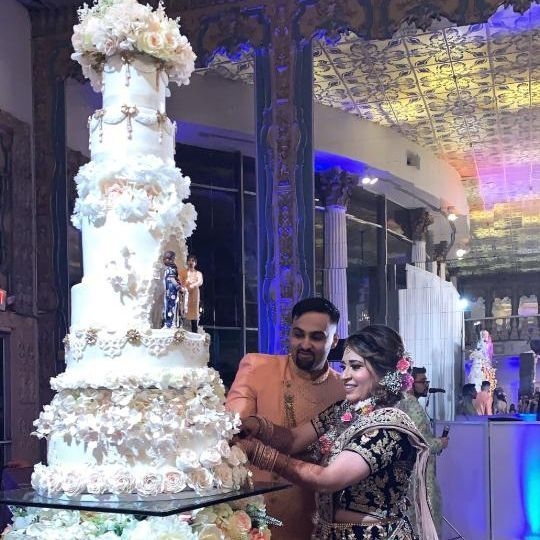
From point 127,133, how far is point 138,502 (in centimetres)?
123

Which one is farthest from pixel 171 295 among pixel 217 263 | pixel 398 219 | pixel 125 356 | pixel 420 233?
pixel 217 263

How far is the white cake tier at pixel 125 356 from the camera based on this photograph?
103 inches

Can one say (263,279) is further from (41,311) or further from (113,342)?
(113,342)

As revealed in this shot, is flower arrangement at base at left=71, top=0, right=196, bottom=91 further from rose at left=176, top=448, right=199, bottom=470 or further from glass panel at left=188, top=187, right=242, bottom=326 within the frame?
glass panel at left=188, top=187, right=242, bottom=326

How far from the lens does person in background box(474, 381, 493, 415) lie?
6992 mm

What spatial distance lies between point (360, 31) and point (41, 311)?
11.4ft

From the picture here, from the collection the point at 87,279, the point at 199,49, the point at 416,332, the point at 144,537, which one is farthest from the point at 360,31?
the point at 144,537

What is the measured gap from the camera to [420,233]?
7.57 m

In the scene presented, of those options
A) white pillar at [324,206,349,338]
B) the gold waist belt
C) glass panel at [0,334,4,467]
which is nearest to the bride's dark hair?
the gold waist belt

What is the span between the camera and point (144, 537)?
91.4 inches

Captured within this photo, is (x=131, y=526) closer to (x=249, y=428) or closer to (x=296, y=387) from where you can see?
(x=249, y=428)

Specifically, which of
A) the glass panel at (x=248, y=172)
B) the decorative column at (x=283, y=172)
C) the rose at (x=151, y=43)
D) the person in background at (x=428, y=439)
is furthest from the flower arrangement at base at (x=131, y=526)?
the glass panel at (x=248, y=172)

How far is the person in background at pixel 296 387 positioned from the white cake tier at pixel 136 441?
72cm

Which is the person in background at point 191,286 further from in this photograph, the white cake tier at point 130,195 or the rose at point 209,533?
the rose at point 209,533
